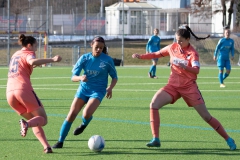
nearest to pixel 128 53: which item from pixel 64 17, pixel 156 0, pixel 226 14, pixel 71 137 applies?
pixel 64 17

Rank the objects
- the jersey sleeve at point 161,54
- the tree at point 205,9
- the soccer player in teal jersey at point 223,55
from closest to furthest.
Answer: the jersey sleeve at point 161,54, the soccer player in teal jersey at point 223,55, the tree at point 205,9

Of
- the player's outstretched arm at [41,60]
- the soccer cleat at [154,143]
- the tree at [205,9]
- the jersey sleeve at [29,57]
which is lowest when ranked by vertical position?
the soccer cleat at [154,143]

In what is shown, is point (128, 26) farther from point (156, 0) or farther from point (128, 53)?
point (156, 0)

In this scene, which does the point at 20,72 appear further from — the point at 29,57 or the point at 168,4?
the point at 168,4

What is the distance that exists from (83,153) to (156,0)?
54255mm

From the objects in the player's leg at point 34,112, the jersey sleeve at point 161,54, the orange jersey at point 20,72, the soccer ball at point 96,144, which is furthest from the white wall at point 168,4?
the player's leg at point 34,112

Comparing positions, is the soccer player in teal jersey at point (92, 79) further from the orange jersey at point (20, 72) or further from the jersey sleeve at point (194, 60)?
the jersey sleeve at point (194, 60)

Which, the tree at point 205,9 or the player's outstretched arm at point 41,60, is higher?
the tree at point 205,9

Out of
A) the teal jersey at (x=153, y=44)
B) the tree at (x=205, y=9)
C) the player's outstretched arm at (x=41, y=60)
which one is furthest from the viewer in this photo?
the tree at (x=205, y=9)

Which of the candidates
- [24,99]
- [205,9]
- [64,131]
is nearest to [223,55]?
[64,131]

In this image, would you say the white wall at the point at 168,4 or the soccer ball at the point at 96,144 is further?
the white wall at the point at 168,4

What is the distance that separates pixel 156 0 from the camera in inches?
2431

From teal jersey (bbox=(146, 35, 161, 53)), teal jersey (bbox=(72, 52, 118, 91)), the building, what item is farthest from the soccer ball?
the building

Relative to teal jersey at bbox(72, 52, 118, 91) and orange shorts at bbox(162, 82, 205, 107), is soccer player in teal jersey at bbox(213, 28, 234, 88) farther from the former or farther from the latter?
teal jersey at bbox(72, 52, 118, 91)
